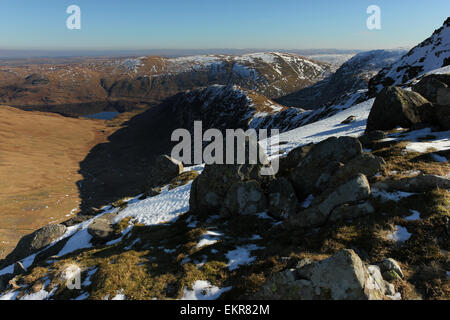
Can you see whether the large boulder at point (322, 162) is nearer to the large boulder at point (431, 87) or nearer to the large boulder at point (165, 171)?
the large boulder at point (431, 87)

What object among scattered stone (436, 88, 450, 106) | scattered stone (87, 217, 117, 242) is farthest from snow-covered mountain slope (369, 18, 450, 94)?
scattered stone (87, 217, 117, 242)

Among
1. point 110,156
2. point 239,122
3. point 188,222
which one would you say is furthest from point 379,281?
point 110,156

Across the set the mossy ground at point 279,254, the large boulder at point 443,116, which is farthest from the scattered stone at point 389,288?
the large boulder at point 443,116

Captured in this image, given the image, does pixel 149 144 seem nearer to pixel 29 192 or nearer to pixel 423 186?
pixel 29 192

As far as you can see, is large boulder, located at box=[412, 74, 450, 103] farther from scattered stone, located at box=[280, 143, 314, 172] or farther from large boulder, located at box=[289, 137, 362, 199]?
scattered stone, located at box=[280, 143, 314, 172]

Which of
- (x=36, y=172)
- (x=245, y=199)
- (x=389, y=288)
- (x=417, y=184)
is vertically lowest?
(x=36, y=172)

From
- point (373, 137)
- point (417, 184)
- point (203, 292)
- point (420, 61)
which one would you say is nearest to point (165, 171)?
point (373, 137)

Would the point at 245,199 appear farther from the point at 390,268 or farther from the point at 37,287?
the point at 37,287
